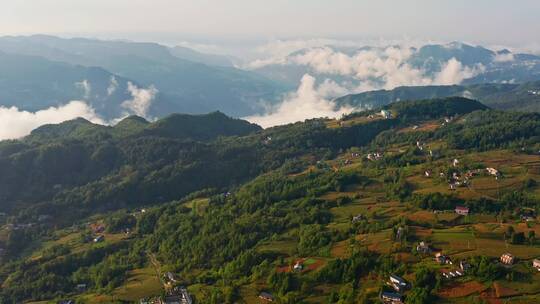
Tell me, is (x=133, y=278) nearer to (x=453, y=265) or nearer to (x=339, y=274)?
(x=339, y=274)

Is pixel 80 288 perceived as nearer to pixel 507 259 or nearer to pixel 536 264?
pixel 507 259

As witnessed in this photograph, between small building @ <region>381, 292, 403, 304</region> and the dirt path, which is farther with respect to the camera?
the dirt path

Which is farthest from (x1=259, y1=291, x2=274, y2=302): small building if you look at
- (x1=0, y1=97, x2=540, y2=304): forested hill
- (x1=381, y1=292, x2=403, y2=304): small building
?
(x1=381, y1=292, x2=403, y2=304): small building

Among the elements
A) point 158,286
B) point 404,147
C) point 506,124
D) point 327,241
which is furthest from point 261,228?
point 506,124

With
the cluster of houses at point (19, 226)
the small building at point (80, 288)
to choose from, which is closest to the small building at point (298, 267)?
the small building at point (80, 288)

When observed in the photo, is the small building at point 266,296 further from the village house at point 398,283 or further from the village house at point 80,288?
the village house at point 80,288

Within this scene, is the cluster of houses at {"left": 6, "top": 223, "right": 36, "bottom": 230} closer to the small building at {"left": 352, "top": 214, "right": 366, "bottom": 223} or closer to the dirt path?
the dirt path

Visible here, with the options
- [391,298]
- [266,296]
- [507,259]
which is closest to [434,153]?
[507,259]
